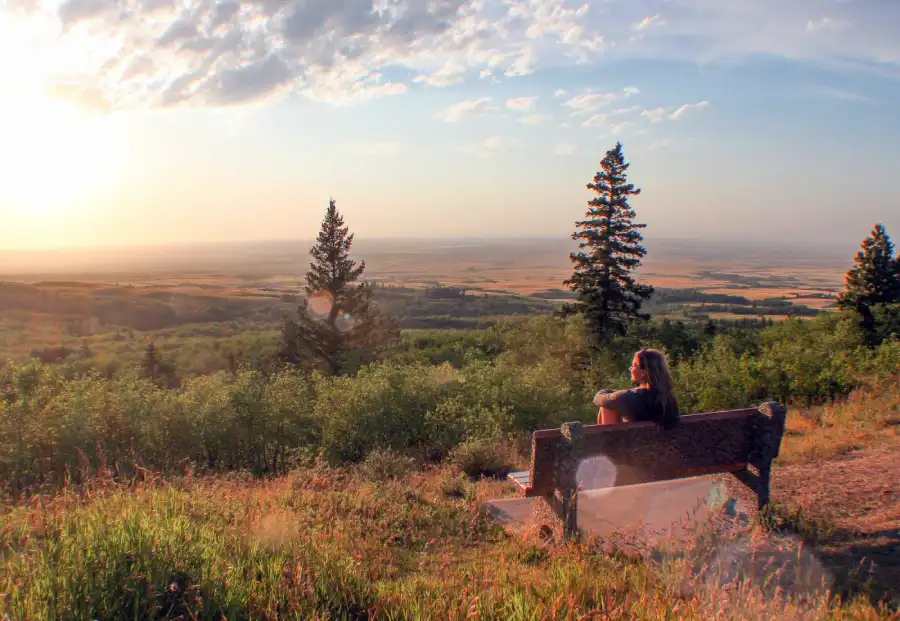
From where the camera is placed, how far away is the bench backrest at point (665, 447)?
4535 mm

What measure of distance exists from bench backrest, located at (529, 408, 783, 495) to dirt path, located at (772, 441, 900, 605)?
825mm

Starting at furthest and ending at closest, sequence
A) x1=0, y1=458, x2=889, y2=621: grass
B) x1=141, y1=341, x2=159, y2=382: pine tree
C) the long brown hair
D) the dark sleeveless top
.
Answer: x1=141, y1=341, x2=159, y2=382: pine tree → the dark sleeveless top → the long brown hair → x1=0, y1=458, x2=889, y2=621: grass

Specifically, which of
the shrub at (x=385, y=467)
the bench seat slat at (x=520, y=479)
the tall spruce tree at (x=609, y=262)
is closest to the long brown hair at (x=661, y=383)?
the bench seat slat at (x=520, y=479)

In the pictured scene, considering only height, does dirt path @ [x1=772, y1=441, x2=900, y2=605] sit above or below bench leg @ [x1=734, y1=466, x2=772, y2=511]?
below

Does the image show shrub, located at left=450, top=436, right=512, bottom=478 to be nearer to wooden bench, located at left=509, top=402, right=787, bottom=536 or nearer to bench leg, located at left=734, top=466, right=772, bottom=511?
wooden bench, located at left=509, top=402, right=787, bottom=536

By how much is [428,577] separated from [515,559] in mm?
837

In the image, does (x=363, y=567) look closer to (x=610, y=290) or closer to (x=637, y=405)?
(x=637, y=405)

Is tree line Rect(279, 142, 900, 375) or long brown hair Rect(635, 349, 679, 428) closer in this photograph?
long brown hair Rect(635, 349, 679, 428)

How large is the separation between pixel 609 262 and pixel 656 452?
809 inches

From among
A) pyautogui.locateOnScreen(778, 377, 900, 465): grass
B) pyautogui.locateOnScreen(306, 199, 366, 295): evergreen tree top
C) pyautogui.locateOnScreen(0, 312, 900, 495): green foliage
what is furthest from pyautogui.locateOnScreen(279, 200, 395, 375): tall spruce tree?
pyautogui.locateOnScreen(778, 377, 900, 465): grass

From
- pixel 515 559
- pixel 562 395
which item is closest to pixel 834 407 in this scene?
pixel 562 395

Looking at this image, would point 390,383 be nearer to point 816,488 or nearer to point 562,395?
point 562,395

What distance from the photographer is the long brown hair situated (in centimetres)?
479

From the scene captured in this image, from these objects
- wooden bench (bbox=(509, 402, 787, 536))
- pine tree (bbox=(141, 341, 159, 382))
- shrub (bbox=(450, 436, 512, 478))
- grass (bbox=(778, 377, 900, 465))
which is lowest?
pine tree (bbox=(141, 341, 159, 382))
